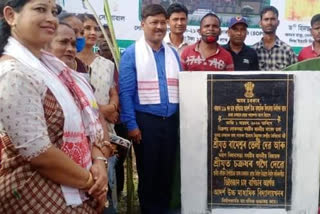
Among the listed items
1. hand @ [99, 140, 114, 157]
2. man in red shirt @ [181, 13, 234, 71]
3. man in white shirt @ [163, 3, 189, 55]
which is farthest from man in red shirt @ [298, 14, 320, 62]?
hand @ [99, 140, 114, 157]

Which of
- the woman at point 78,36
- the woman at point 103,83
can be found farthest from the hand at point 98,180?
the woman at point 78,36

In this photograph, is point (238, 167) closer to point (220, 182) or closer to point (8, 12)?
point (220, 182)

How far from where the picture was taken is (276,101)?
3.16 m

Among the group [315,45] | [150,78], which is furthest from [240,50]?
[150,78]

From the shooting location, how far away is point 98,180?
1842 millimetres

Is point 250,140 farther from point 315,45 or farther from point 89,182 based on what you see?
point 315,45

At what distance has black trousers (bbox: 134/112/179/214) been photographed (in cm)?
338

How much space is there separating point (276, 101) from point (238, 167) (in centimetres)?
56

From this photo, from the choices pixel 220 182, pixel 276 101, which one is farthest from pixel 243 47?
pixel 220 182

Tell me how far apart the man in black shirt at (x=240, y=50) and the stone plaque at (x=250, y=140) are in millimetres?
990

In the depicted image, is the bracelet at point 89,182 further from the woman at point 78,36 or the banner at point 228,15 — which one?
the banner at point 228,15

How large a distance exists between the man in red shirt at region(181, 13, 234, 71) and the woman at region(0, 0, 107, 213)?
83.6 inches

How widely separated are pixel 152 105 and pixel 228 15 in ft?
9.05

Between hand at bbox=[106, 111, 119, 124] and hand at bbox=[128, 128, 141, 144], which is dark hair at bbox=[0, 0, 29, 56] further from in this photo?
hand at bbox=[128, 128, 141, 144]
